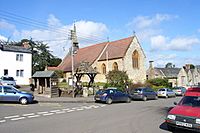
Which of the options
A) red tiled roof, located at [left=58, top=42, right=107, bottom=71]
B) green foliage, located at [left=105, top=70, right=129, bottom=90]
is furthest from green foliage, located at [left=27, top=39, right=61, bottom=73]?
green foliage, located at [left=105, top=70, right=129, bottom=90]

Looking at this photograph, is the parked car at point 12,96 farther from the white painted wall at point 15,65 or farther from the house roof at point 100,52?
the house roof at point 100,52

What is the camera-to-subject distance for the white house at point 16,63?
3928cm

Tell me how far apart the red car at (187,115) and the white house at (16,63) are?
33395 millimetres

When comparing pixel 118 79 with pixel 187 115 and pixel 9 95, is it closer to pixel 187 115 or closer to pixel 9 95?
pixel 9 95

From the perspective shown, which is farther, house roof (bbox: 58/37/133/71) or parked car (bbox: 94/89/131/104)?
house roof (bbox: 58/37/133/71)

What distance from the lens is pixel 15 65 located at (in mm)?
40375

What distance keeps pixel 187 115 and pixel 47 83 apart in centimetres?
2380

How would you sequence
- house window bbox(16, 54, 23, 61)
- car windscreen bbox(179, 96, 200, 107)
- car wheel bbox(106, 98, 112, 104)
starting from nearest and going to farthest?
1. car windscreen bbox(179, 96, 200, 107)
2. car wheel bbox(106, 98, 112, 104)
3. house window bbox(16, 54, 23, 61)

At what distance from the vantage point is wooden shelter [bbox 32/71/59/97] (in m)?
29.6

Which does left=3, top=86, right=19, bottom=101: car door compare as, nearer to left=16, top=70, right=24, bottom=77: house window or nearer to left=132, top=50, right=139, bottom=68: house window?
left=16, top=70, right=24, bottom=77: house window

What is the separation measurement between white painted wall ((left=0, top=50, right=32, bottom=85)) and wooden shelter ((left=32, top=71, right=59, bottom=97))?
8859 millimetres

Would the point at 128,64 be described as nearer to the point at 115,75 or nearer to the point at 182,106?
the point at 115,75

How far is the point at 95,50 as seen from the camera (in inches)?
2383

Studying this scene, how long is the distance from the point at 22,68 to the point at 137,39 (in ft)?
84.7
